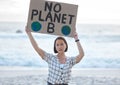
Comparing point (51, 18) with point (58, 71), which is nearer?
point (58, 71)

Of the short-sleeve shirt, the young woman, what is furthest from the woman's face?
the short-sleeve shirt

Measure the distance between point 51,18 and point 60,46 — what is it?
0.36 m

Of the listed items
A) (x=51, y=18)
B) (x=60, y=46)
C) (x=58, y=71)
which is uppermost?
(x=51, y=18)

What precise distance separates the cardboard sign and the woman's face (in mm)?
145

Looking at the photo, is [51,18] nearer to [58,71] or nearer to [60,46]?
[60,46]

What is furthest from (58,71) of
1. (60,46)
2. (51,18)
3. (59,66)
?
(51,18)

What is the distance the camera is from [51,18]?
5148mm

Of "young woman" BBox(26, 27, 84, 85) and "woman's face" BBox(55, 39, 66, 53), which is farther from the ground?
"woman's face" BBox(55, 39, 66, 53)

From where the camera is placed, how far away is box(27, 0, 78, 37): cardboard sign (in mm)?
5117

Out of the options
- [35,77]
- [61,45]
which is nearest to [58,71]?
[61,45]

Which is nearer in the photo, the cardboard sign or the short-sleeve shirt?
the short-sleeve shirt

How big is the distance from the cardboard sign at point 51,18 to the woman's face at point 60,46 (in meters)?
A: 0.15

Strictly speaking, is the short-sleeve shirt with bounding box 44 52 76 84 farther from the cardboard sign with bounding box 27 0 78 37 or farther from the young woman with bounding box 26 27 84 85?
the cardboard sign with bounding box 27 0 78 37

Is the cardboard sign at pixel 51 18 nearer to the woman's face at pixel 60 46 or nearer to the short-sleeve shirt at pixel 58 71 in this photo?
the woman's face at pixel 60 46
